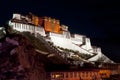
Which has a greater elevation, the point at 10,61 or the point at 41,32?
the point at 41,32

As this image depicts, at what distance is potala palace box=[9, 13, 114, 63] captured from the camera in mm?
78331

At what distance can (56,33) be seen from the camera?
84.9 metres

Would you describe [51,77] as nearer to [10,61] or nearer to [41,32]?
[10,61]

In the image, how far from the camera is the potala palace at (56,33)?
7833 cm

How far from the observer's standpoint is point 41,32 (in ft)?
269

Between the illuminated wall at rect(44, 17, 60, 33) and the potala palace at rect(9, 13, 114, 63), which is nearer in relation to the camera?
the potala palace at rect(9, 13, 114, 63)

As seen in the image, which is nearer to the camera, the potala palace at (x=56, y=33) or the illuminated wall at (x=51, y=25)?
the potala palace at (x=56, y=33)

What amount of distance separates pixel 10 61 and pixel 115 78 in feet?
66.0

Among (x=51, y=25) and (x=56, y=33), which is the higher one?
(x=51, y=25)

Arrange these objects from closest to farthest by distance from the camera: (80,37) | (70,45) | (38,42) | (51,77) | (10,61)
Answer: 1. (10,61)
2. (51,77)
3. (38,42)
4. (70,45)
5. (80,37)

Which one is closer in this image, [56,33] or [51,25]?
[56,33]

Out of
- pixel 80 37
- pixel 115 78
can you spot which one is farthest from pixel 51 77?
pixel 80 37

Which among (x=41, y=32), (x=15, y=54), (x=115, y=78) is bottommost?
(x=115, y=78)

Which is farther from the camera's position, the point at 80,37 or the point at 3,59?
the point at 80,37
